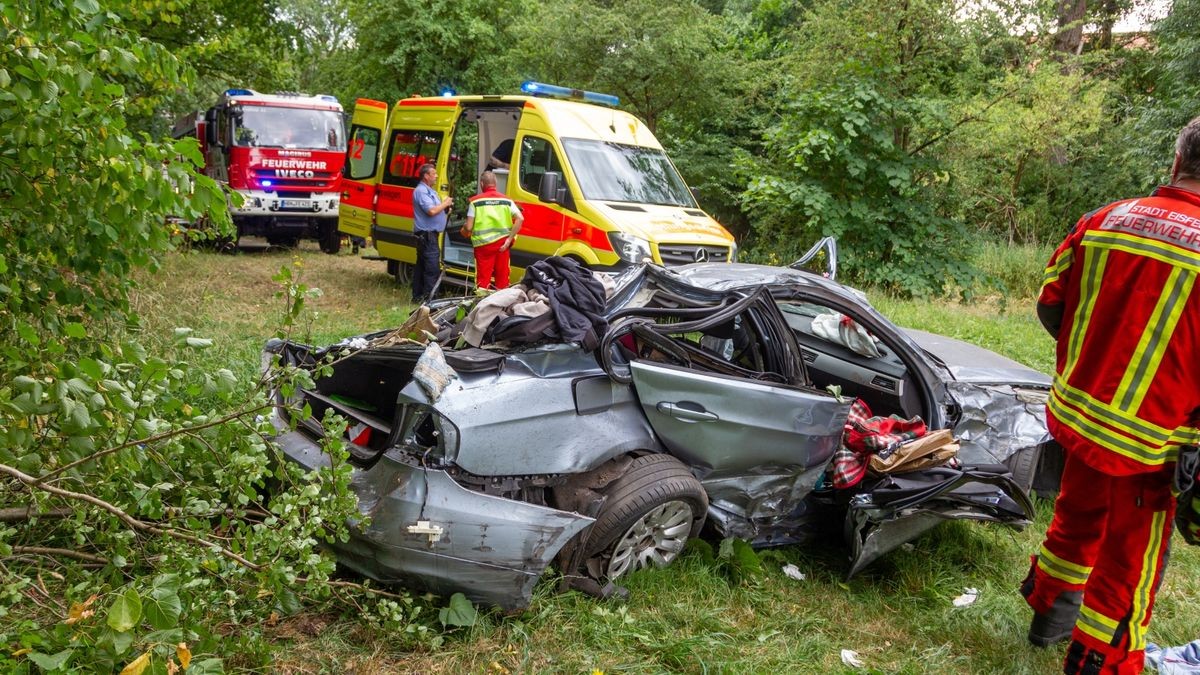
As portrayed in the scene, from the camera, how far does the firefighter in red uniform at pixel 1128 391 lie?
2.96 m

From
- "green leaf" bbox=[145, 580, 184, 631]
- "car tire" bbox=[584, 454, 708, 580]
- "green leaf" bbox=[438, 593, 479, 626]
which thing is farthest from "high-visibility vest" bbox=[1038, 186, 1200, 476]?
"green leaf" bbox=[145, 580, 184, 631]

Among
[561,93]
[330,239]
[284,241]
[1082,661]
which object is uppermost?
[561,93]

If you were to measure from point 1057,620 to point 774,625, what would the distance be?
3.62ft

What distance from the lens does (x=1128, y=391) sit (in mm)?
3006

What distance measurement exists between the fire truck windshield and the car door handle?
1366 centimetres

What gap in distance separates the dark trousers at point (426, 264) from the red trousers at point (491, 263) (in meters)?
1.26

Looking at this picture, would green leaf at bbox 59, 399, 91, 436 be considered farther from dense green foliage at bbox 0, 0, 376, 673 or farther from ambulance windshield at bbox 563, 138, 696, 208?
ambulance windshield at bbox 563, 138, 696, 208

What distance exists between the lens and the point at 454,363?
3.44 m

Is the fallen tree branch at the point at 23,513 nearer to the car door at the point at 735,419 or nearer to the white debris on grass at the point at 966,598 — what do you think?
the car door at the point at 735,419

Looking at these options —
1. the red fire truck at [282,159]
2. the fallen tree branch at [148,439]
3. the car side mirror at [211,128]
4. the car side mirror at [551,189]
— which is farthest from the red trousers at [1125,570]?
the car side mirror at [211,128]

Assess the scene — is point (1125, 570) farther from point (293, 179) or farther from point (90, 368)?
point (293, 179)

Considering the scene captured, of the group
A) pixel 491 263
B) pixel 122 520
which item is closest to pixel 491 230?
pixel 491 263

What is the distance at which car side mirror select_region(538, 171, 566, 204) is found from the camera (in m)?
8.76

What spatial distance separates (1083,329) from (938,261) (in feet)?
33.1
